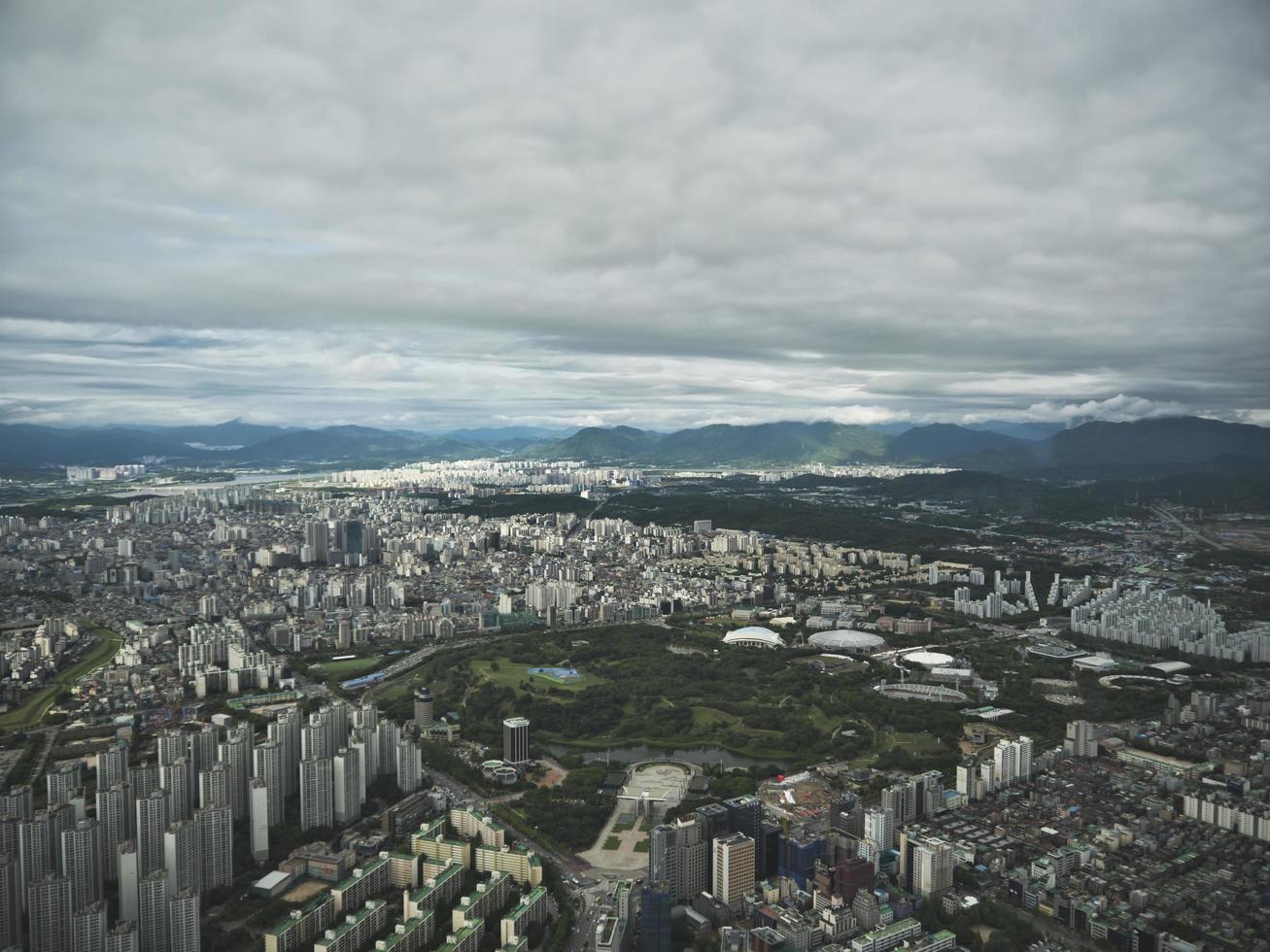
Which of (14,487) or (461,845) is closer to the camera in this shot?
(461,845)

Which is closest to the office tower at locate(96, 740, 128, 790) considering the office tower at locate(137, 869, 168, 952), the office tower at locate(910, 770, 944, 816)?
the office tower at locate(137, 869, 168, 952)

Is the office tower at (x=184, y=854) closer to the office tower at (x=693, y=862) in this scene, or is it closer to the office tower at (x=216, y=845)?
the office tower at (x=216, y=845)

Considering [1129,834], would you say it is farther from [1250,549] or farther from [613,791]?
[1250,549]

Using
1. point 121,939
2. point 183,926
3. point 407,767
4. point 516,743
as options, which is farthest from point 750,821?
point 121,939

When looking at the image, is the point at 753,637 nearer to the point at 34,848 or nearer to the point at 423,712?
the point at 423,712

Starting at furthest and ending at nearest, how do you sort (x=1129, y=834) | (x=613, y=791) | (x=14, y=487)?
(x=14, y=487), (x=613, y=791), (x=1129, y=834)

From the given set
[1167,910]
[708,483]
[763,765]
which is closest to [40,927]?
[763,765]

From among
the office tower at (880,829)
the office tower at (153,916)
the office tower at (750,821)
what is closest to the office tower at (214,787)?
the office tower at (153,916)
